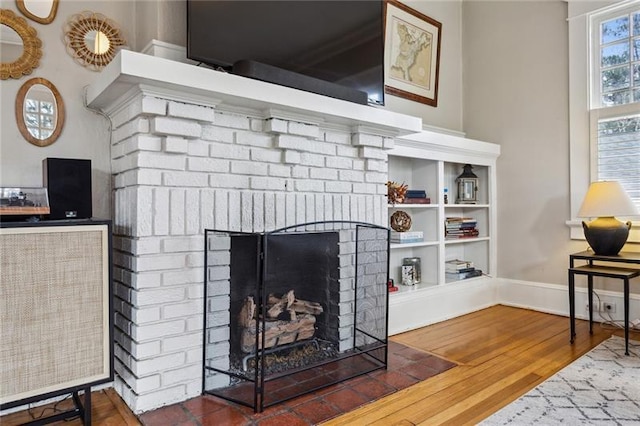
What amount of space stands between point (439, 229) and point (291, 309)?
5.76 ft

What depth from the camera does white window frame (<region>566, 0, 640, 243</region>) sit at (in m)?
3.30

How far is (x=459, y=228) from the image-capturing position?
3.75 metres

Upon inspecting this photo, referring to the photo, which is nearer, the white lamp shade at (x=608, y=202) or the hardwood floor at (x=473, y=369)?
the hardwood floor at (x=473, y=369)

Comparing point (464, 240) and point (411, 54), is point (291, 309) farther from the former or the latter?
point (411, 54)

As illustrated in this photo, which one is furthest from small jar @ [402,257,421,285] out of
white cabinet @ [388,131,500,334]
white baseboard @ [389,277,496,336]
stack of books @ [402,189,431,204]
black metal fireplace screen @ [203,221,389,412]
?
black metal fireplace screen @ [203,221,389,412]

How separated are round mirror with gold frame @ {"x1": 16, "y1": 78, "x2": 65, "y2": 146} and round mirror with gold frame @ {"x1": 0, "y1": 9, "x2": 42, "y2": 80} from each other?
0.07 metres

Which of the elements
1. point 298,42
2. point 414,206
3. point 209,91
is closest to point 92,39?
point 209,91

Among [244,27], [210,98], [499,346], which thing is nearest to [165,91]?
[210,98]

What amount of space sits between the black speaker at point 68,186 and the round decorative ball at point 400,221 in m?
2.19

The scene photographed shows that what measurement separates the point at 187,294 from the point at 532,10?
387 centimetres

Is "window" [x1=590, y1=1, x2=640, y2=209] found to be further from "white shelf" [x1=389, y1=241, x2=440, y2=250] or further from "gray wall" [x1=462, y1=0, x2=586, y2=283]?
"white shelf" [x1=389, y1=241, x2=440, y2=250]

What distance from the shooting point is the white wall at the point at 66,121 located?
1.87 meters

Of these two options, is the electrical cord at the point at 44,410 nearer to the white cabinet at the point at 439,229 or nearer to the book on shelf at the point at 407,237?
the white cabinet at the point at 439,229

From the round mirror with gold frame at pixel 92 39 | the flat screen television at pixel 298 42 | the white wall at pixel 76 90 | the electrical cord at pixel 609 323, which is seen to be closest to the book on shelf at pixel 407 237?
the flat screen television at pixel 298 42
